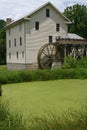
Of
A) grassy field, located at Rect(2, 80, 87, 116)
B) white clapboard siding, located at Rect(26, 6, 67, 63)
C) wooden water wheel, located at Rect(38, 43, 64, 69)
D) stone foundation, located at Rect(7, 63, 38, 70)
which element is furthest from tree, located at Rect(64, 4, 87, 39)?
grassy field, located at Rect(2, 80, 87, 116)

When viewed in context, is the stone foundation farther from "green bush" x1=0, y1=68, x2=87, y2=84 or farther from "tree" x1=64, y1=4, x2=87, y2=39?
"tree" x1=64, y1=4, x2=87, y2=39

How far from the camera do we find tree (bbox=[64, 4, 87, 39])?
66.9 meters

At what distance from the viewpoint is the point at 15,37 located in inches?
1785

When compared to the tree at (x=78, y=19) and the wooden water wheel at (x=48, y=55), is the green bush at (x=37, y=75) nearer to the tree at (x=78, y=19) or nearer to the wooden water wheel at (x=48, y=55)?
the wooden water wheel at (x=48, y=55)

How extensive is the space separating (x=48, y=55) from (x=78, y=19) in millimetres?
28531

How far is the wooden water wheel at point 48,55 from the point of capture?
40.3 m

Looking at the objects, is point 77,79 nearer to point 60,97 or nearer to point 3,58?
point 60,97

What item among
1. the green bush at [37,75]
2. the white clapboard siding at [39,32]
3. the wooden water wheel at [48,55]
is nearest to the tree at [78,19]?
the white clapboard siding at [39,32]

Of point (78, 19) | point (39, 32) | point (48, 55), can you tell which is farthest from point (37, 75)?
point (78, 19)

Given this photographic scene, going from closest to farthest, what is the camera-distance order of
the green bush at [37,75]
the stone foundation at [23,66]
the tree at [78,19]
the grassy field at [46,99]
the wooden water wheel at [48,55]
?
1. the grassy field at [46,99]
2. the green bush at [37,75]
3. the wooden water wheel at [48,55]
4. the stone foundation at [23,66]
5. the tree at [78,19]

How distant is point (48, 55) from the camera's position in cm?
4084

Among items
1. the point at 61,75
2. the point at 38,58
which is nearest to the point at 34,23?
the point at 38,58

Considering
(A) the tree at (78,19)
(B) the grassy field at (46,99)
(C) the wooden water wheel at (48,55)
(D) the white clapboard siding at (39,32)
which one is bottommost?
(B) the grassy field at (46,99)

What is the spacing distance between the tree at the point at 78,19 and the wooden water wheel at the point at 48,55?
26.1 meters
